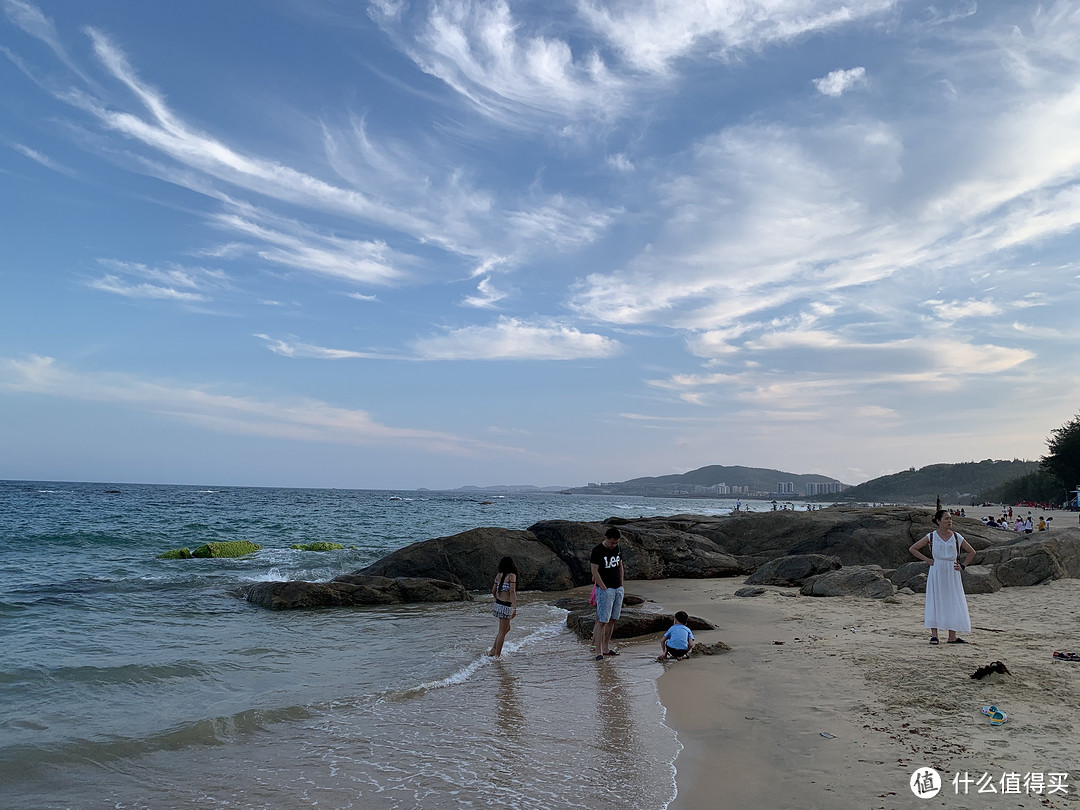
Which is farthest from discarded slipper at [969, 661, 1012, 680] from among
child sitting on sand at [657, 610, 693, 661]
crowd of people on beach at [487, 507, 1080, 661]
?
child sitting on sand at [657, 610, 693, 661]

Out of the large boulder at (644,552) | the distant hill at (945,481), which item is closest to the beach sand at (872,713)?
the large boulder at (644,552)

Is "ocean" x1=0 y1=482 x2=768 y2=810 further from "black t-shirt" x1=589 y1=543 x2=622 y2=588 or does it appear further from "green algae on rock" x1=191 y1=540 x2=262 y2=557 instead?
"green algae on rock" x1=191 y1=540 x2=262 y2=557

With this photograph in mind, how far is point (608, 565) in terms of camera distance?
405 inches

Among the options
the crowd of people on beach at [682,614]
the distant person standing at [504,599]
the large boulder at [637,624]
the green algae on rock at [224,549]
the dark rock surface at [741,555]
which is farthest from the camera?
the green algae on rock at [224,549]

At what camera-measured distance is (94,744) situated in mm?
6375

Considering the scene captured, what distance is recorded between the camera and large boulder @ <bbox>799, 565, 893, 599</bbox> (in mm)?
13828

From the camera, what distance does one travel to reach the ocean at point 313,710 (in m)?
5.26

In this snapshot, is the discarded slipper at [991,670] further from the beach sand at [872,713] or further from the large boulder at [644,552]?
the large boulder at [644,552]

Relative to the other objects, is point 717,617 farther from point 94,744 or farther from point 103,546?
point 103,546

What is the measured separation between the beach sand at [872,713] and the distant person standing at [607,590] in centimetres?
89

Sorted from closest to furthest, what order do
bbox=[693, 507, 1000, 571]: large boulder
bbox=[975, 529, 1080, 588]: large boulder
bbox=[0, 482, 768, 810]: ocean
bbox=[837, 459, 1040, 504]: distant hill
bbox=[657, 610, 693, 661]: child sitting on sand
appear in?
bbox=[0, 482, 768, 810]: ocean
bbox=[657, 610, 693, 661]: child sitting on sand
bbox=[975, 529, 1080, 588]: large boulder
bbox=[693, 507, 1000, 571]: large boulder
bbox=[837, 459, 1040, 504]: distant hill

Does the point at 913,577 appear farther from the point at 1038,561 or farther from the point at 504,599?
the point at 504,599

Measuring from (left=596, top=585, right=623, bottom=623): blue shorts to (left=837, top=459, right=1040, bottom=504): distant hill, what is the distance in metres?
126

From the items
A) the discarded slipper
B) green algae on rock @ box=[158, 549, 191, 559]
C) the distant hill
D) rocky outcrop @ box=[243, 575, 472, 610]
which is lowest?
green algae on rock @ box=[158, 549, 191, 559]
